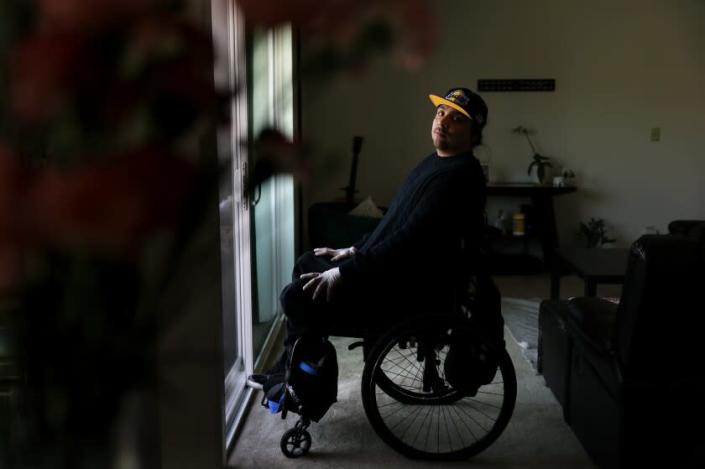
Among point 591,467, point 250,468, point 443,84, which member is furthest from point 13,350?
point 443,84

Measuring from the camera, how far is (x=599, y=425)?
206 cm

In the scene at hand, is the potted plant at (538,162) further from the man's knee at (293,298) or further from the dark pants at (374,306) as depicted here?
the man's knee at (293,298)

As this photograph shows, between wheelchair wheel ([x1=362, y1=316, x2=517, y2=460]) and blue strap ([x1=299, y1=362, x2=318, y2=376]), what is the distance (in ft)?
0.52

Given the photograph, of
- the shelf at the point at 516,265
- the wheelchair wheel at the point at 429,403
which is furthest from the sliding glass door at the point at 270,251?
the shelf at the point at 516,265

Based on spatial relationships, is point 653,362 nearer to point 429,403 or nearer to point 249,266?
point 429,403

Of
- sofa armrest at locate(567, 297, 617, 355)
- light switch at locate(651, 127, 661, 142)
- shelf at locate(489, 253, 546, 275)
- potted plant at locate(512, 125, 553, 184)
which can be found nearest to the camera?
sofa armrest at locate(567, 297, 617, 355)

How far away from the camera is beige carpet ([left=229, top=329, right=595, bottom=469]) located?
7.20 ft

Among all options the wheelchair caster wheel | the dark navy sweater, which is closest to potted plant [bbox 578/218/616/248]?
the dark navy sweater

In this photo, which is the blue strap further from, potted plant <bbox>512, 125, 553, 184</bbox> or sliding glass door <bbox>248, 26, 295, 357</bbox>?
potted plant <bbox>512, 125, 553, 184</bbox>

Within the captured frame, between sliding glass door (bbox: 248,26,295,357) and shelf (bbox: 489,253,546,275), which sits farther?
shelf (bbox: 489,253,546,275)

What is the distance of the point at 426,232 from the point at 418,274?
137mm

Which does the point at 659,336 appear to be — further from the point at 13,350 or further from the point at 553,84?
the point at 553,84

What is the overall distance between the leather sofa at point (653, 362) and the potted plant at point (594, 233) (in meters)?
3.53

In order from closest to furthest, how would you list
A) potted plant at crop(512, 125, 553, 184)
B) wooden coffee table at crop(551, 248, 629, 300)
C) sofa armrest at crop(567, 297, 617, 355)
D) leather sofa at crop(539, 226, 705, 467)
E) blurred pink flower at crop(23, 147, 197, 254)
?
1. blurred pink flower at crop(23, 147, 197, 254)
2. leather sofa at crop(539, 226, 705, 467)
3. sofa armrest at crop(567, 297, 617, 355)
4. wooden coffee table at crop(551, 248, 629, 300)
5. potted plant at crop(512, 125, 553, 184)
